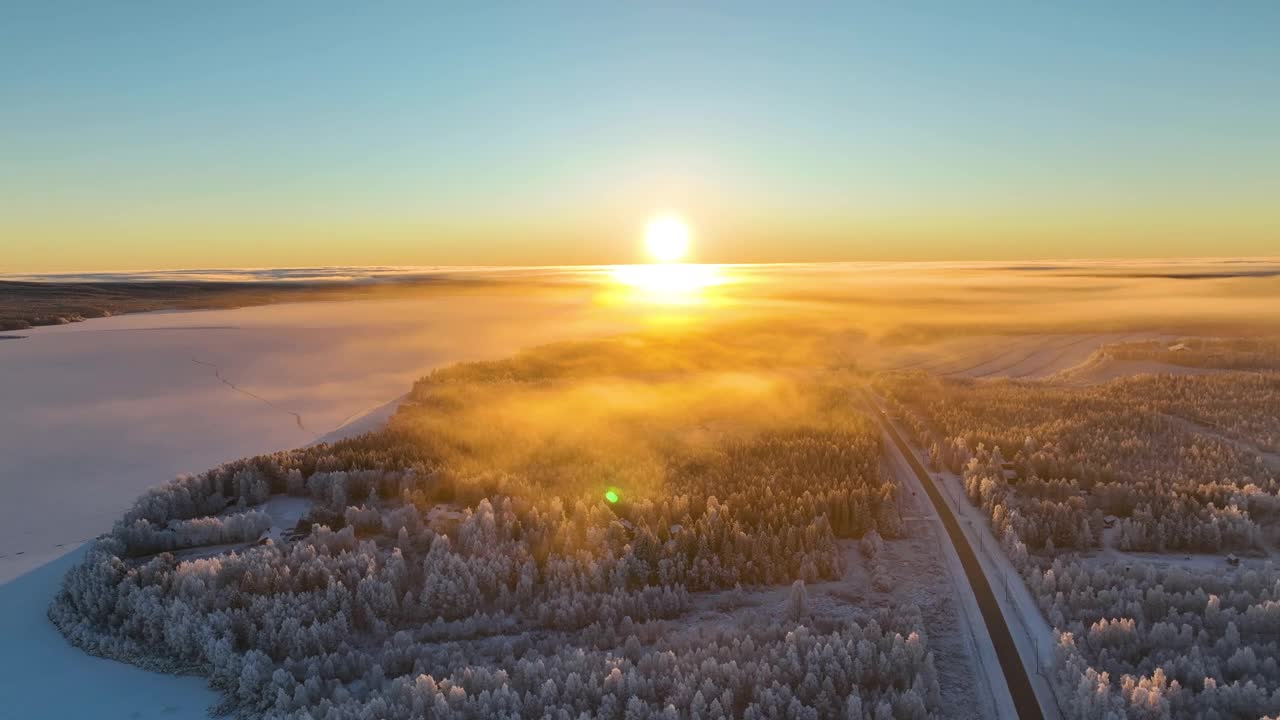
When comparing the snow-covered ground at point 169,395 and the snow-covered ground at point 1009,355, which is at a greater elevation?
the snow-covered ground at point 169,395

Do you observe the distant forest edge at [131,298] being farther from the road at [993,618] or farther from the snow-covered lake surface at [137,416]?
the road at [993,618]

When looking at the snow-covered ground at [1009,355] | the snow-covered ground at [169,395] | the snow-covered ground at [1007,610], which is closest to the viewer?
the snow-covered ground at [1007,610]

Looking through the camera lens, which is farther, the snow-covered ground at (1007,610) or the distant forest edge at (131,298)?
the distant forest edge at (131,298)

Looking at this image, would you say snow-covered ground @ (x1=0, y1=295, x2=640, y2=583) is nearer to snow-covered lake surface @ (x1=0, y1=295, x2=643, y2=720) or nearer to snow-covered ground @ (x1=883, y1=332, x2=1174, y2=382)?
snow-covered lake surface @ (x1=0, y1=295, x2=643, y2=720)

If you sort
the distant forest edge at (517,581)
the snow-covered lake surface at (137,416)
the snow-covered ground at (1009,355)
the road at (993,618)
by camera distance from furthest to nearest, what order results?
the snow-covered ground at (1009,355), the snow-covered lake surface at (137,416), the distant forest edge at (517,581), the road at (993,618)

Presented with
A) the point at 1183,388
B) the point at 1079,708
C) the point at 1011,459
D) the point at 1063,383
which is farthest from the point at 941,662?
the point at 1063,383

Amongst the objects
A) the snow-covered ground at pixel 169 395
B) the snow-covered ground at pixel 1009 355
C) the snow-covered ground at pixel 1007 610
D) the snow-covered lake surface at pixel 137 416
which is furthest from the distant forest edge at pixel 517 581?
the snow-covered ground at pixel 1009 355

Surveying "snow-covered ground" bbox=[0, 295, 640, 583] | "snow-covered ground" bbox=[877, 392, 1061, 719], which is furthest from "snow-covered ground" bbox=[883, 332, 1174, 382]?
"snow-covered ground" bbox=[877, 392, 1061, 719]
